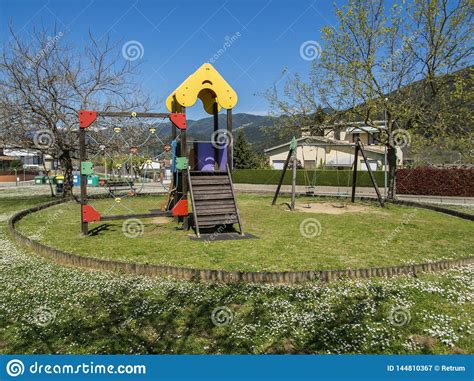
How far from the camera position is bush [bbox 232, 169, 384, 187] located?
127ft

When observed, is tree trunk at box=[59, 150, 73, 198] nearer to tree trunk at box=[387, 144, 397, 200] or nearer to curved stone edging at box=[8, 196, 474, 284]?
curved stone edging at box=[8, 196, 474, 284]

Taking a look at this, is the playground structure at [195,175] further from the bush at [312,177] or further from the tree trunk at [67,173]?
the bush at [312,177]

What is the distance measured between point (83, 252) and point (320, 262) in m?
5.64

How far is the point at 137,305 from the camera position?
6.12 m

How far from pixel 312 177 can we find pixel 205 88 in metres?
29.8

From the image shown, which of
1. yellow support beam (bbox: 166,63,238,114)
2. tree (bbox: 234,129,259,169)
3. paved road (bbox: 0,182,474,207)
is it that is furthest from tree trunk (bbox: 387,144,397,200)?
tree (bbox: 234,129,259,169)

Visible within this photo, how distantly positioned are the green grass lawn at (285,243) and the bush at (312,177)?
19.0 metres

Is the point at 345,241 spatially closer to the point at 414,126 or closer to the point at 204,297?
the point at 204,297

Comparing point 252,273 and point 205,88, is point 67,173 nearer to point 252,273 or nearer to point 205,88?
point 205,88

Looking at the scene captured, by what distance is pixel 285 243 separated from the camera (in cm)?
1062

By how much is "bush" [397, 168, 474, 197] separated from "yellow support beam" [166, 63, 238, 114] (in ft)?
77.2

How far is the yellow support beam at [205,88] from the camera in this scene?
12258 mm

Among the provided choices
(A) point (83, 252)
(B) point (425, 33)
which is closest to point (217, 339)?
(A) point (83, 252)

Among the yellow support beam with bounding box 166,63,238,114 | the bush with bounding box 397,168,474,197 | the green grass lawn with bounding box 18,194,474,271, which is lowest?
the green grass lawn with bounding box 18,194,474,271
